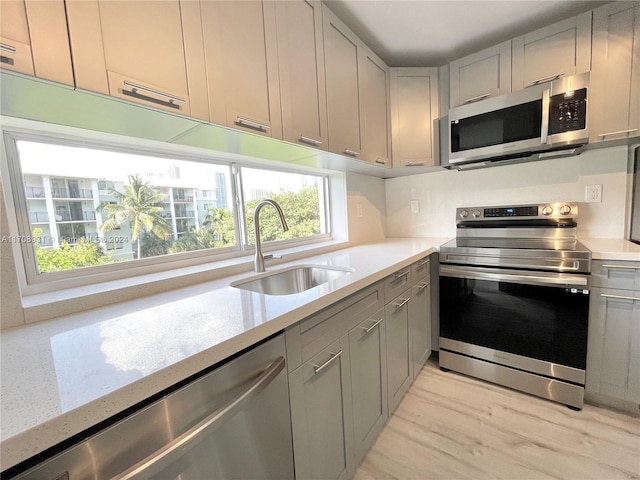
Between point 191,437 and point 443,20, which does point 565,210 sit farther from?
point 191,437

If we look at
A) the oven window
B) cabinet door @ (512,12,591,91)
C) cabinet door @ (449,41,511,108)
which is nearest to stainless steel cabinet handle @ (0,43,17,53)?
the oven window

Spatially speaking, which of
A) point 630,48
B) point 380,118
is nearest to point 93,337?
point 380,118

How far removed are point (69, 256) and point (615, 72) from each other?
2.90m

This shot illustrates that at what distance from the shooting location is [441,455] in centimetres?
131

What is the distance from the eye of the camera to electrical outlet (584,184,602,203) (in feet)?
6.12

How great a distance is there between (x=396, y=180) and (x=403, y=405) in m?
1.92

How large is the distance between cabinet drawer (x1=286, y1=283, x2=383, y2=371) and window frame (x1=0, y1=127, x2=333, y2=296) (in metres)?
0.82

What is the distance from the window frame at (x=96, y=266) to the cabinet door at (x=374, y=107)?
0.78 m

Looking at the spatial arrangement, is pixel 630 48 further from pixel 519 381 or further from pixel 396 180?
pixel 519 381

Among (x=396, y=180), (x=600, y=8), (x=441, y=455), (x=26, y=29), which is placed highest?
(x=600, y=8)

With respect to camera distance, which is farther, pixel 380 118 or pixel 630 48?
pixel 380 118

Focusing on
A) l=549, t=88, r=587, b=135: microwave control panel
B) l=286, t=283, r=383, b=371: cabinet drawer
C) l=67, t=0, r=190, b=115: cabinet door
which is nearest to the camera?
l=67, t=0, r=190, b=115: cabinet door

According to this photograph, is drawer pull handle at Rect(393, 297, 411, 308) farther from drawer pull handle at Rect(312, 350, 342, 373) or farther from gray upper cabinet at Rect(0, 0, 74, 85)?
gray upper cabinet at Rect(0, 0, 74, 85)

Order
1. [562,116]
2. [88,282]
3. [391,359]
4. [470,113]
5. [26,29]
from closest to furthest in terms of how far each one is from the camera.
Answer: [26,29] < [88,282] < [391,359] < [562,116] < [470,113]
